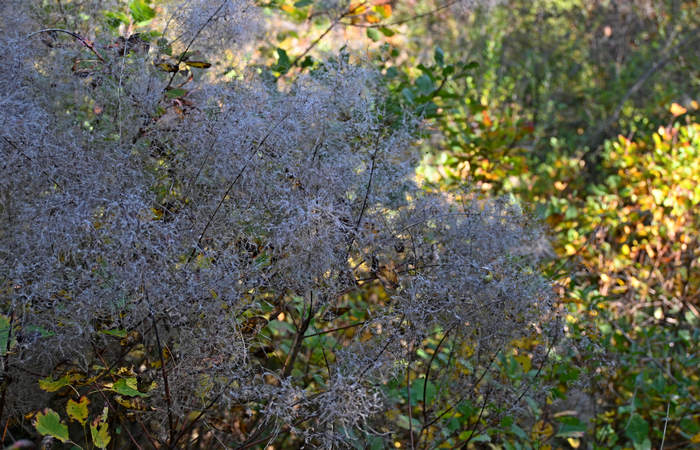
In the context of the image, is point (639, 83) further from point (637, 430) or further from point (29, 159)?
point (29, 159)

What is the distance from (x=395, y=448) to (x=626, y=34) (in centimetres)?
652

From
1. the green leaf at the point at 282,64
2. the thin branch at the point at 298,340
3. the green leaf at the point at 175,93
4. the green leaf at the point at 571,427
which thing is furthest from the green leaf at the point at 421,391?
the green leaf at the point at 282,64

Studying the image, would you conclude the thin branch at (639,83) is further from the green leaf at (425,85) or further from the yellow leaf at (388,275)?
the yellow leaf at (388,275)

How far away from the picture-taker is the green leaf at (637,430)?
7.99 feet

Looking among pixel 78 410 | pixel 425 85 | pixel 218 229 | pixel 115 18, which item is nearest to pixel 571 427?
pixel 425 85

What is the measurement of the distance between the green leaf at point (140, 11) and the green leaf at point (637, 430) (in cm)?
216

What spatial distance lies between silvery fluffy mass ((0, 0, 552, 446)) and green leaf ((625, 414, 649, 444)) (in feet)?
2.78

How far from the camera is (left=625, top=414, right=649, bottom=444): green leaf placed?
244 cm

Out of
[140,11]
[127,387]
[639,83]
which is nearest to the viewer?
[127,387]

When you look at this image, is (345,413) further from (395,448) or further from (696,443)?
(696,443)

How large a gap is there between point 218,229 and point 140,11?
0.88 meters

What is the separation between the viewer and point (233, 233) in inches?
62.6

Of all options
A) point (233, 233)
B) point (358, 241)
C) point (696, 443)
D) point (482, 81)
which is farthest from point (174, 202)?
point (482, 81)

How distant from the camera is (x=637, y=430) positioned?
244 centimetres
